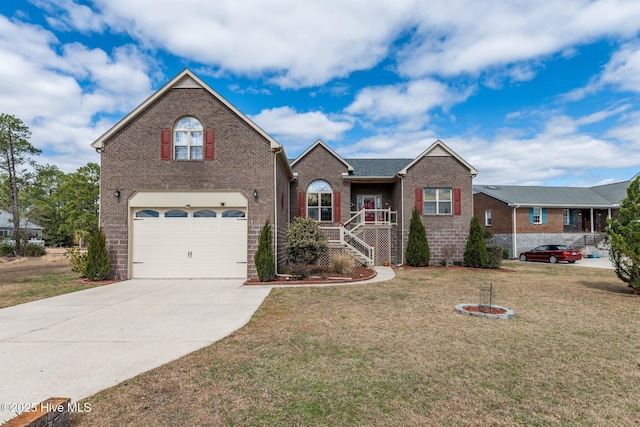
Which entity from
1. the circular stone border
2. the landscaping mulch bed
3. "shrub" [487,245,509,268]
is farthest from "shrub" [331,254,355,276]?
"shrub" [487,245,509,268]

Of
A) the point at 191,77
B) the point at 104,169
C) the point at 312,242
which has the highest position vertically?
the point at 191,77

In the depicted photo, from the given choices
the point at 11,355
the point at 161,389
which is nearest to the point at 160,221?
the point at 11,355

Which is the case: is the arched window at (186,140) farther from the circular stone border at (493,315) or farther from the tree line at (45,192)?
the tree line at (45,192)

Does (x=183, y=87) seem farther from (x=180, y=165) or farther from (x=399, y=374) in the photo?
(x=399, y=374)

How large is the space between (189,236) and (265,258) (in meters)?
3.25

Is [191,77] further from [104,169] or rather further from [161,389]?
[161,389]

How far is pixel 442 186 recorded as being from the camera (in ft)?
60.2

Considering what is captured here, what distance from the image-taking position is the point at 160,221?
12.8 meters

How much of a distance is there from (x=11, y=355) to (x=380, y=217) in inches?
655

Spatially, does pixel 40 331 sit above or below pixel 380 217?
below

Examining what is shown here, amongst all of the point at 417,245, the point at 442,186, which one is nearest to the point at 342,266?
the point at 417,245

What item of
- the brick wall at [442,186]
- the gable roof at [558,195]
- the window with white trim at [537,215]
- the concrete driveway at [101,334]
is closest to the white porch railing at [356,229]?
the brick wall at [442,186]

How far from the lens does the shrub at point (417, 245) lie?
17.3 meters

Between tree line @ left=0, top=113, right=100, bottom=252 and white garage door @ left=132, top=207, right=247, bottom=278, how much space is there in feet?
54.5
